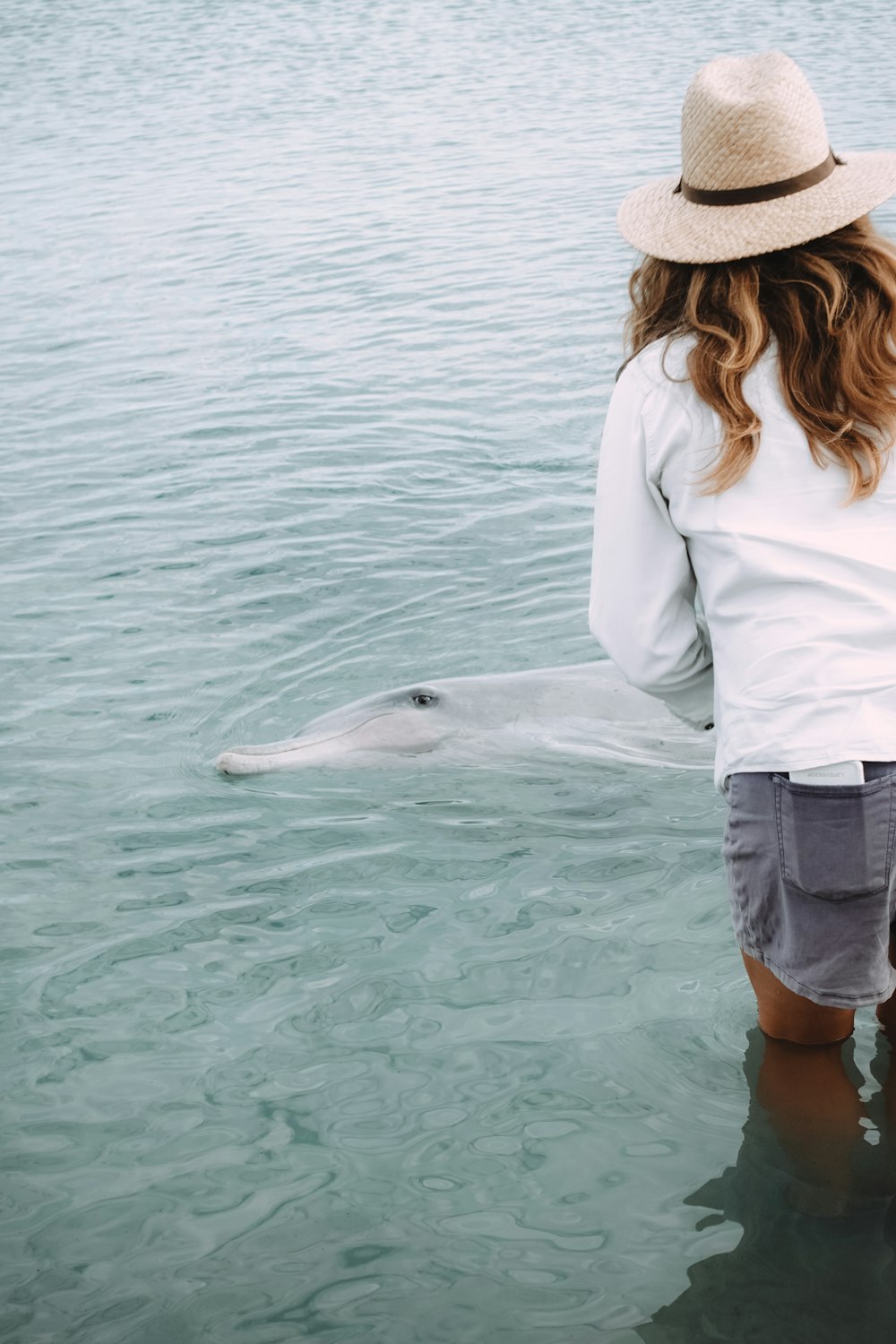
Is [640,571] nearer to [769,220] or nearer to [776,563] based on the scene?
[776,563]

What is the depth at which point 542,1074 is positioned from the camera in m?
3.71

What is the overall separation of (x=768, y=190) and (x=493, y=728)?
3.27 metres

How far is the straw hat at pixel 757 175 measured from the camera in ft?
8.11

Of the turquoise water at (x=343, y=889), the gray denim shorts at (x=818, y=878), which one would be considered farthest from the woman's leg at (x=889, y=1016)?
the gray denim shorts at (x=818, y=878)

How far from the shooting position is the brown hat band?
254cm

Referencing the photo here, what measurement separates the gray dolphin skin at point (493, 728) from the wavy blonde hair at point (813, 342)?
→ 3043mm

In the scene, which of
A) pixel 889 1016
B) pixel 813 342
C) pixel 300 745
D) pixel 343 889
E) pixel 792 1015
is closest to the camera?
pixel 813 342

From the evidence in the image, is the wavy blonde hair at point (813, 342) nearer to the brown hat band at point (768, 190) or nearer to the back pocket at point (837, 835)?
the brown hat band at point (768, 190)

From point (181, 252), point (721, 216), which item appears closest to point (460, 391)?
point (181, 252)

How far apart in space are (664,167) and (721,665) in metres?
15.1

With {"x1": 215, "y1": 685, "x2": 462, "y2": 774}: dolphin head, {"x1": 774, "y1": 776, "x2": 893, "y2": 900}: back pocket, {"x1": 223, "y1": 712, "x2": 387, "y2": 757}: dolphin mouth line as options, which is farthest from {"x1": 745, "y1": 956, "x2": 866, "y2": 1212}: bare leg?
{"x1": 223, "y1": 712, "x2": 387, "y2": 757}: dolphin mouth line

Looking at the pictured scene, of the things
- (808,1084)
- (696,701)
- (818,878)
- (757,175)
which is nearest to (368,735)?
(696,701)

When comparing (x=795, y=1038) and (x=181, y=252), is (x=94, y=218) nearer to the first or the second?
(x=181, y=252)

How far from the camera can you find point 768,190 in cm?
255
